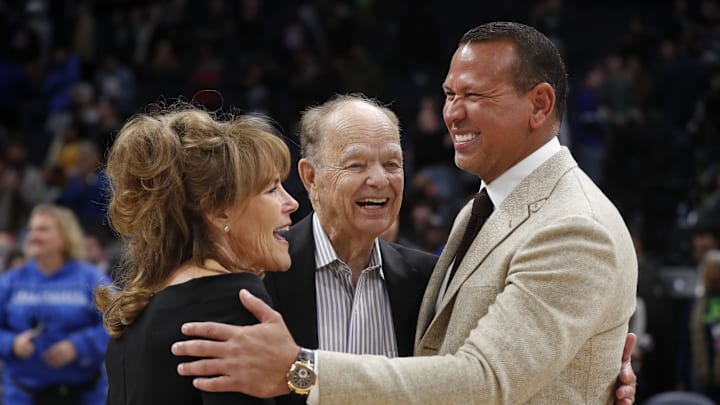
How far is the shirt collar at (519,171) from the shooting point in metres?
3.10

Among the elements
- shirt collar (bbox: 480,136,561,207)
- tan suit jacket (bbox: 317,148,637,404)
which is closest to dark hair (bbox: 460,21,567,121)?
shirt collar (bbox: 480,136,561,207)

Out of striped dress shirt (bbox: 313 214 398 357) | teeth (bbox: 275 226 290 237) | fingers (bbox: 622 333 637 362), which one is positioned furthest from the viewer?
striped dress shirt (bbox: 313 214 398 357)

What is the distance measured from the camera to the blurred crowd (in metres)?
10.6

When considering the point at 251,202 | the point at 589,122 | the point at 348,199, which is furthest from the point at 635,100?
the point at 251,202

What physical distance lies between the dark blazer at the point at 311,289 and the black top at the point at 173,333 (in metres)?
0.79

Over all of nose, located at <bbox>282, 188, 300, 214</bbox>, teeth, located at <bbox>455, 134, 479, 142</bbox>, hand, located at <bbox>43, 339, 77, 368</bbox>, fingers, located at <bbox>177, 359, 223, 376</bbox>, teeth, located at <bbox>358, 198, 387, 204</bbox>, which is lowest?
hand, located at <bbox>43, 339, 77, 368</bbox>

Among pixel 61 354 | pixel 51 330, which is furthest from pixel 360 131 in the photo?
pixel 51 330

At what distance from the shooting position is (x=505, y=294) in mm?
2725

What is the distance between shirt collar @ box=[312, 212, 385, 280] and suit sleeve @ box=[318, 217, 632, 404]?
74 cm

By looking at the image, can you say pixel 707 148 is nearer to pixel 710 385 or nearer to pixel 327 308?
pixel 710 385

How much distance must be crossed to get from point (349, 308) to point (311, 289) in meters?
0.14

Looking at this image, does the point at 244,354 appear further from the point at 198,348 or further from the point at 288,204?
the point at 288,204

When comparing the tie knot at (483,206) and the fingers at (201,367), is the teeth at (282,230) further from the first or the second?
the tie knot at (483,206)

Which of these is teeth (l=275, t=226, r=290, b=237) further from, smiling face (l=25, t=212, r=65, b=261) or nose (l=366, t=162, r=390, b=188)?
smiling face (l=25, t=212, r=65, b=261)
